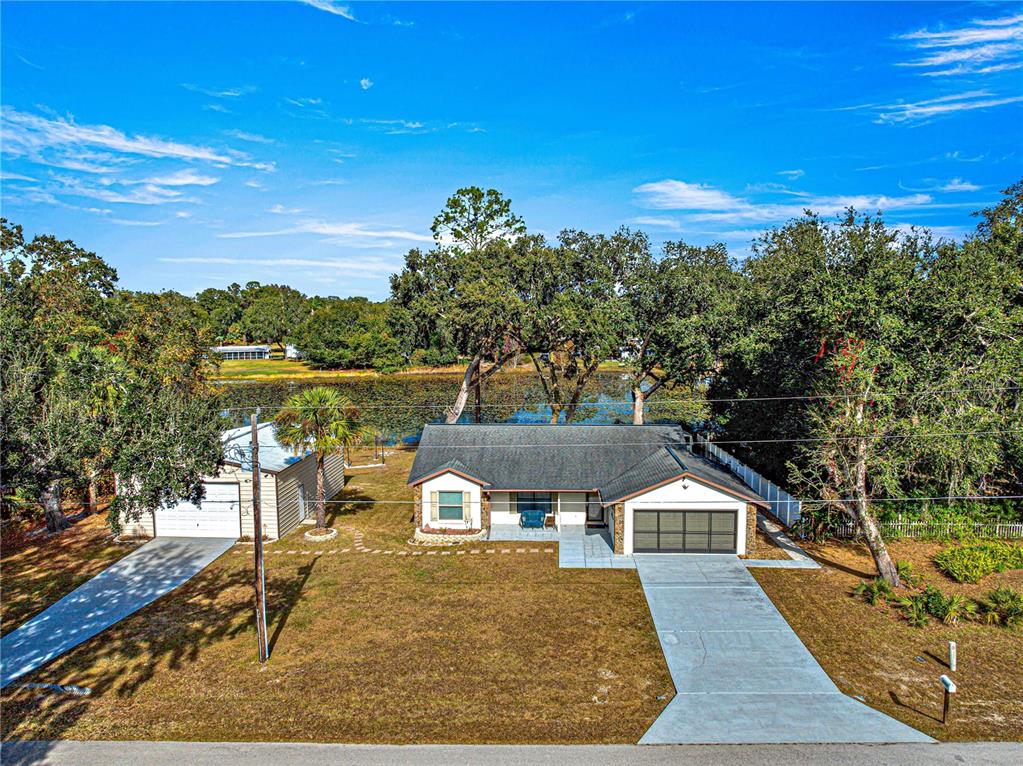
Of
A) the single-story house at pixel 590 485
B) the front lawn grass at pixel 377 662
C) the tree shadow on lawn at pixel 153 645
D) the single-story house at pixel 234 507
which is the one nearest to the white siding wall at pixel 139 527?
the single-story house at pixel 234 507

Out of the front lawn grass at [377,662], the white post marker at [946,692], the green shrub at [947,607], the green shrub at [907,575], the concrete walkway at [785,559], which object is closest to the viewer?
the white post marker at [946,692]

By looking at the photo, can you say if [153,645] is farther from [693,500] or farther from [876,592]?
[876,592]

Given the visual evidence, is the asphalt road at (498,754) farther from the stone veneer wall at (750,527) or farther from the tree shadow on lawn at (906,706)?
the stone veneer wall at (750,527)

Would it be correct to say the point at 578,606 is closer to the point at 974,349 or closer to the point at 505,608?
the point at 505,608

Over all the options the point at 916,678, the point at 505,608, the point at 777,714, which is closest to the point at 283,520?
the point at 505,608

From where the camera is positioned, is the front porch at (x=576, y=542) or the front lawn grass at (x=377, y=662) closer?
the front lawn grass at (x=377, y=662)

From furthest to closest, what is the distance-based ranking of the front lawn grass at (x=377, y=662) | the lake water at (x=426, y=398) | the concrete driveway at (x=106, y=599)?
the lake water at (x=426, y=398) < the concrete driveway at (x=106, y=599) < the front lawn grass at (x=377, y=662)
